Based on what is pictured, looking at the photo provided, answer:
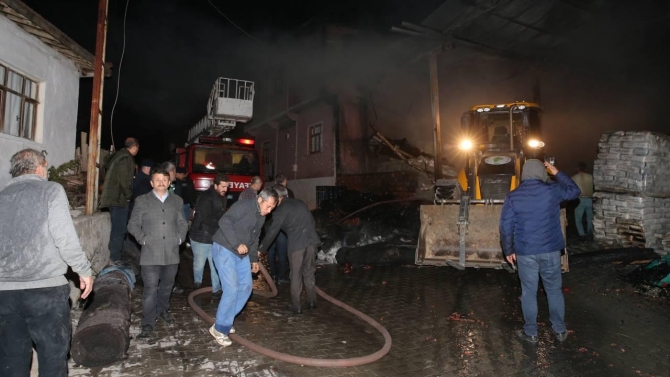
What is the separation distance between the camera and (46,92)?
6.88m

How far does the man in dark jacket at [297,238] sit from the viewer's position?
5.37 metres

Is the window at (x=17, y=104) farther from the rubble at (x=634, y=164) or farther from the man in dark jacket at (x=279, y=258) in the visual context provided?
the rubble at (x=634, y=164)

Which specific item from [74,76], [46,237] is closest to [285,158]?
[74,76]

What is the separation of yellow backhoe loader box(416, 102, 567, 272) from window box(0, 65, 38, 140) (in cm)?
688

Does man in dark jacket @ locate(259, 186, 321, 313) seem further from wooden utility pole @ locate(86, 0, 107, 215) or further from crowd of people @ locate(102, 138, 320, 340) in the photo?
wooden utility pole @ locate(86, 0, 107, 215)

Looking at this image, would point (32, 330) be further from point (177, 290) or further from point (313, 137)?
point (313, 137)

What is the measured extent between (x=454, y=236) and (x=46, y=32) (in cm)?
760

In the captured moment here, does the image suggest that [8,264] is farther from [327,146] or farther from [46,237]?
[327,146]

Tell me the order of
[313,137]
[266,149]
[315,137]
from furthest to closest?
[266,149] < [313,137] < [315,137]

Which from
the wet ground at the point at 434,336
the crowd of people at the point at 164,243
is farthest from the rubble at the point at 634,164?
the crowd of people at the point at 164,243

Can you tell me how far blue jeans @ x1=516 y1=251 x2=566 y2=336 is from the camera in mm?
4336

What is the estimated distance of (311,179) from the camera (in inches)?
701

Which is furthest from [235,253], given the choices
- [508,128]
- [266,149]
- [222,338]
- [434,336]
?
[266,149]

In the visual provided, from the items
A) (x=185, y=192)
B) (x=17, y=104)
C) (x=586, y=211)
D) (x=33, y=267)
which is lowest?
(x=33, y=267)
